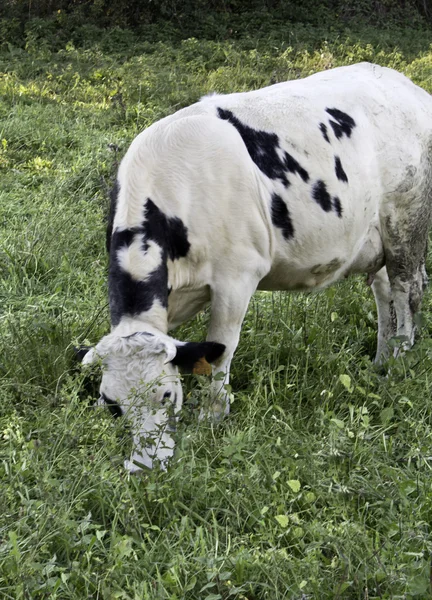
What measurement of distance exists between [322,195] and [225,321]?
97cm

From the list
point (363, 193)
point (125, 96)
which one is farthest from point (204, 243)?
point (125, 96)

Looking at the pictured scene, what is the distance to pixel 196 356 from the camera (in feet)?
13.0

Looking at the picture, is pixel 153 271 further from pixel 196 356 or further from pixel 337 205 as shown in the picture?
pixel 337 205

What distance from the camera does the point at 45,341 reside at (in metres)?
5.19

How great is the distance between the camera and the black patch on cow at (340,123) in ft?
16.4

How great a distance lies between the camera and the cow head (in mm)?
3777

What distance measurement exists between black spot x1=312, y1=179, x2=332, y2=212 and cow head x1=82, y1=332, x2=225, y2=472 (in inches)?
54.0

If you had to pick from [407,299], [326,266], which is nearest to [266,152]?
[326,266]

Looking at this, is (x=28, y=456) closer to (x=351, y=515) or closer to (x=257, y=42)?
(x=351, y=515)

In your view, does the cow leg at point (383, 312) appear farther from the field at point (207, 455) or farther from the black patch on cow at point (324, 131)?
the black patch on cow at point (324, 131)

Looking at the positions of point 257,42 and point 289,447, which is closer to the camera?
point 289,447

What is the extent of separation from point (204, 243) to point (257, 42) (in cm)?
955

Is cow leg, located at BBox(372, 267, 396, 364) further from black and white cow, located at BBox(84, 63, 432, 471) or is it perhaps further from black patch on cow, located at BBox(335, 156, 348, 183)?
black patch on cow, located at BBox(335, 156, 348, 183)

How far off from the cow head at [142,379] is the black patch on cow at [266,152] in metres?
1.25
